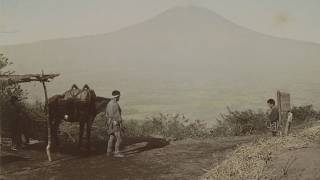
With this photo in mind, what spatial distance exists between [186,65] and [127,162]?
37.8m

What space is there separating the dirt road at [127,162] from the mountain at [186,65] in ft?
53.7

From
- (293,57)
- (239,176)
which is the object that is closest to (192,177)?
(239,176)

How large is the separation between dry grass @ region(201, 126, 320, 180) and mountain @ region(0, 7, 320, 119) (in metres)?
19.0

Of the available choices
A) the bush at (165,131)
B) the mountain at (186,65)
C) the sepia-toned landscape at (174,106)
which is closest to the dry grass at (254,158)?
the sepia-toned landscape at (174,106)

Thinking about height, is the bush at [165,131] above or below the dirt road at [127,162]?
above

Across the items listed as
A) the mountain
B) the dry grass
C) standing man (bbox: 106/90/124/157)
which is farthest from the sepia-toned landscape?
→ standing man (bbox: 106/90/124/157)

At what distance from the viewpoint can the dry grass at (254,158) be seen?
1029 centimetres

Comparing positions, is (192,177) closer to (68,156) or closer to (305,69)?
(68,156)

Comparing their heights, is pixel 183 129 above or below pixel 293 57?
below

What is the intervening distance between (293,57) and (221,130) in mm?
35270

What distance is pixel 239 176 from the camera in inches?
401

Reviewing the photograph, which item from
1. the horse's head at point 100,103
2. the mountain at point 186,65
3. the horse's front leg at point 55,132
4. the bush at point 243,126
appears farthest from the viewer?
the mountain at point 186,65

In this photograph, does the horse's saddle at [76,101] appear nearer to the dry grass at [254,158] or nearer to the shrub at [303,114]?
the dry grass at [254,158]

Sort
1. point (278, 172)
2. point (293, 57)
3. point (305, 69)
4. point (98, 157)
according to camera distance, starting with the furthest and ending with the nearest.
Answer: point (293, 57) < point (305, 69) < point (98, 157) < point (278, 172)
